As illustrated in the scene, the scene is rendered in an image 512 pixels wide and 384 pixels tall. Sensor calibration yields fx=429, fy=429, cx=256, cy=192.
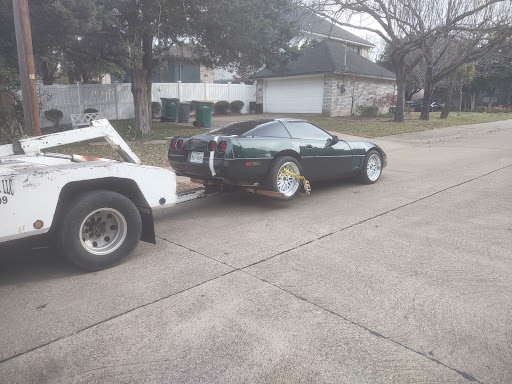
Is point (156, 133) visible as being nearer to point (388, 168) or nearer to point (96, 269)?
point (388, 168)

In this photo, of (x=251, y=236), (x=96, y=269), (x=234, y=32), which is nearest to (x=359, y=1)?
(x=234, y=32)

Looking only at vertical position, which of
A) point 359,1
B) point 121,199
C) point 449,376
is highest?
point 359,1

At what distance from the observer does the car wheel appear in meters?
8.31

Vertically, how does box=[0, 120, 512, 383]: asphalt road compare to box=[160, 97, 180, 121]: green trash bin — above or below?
below

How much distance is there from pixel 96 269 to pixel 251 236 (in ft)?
6.25

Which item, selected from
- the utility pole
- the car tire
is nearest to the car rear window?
the car tire

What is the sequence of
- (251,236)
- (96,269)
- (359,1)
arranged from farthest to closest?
1. (359,1)
2. (251,236)
3. (96,269)

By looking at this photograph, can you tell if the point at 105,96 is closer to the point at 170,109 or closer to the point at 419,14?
the point at 170,109

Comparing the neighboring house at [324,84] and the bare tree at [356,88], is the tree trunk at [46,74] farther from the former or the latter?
the bare tree at [356,88]

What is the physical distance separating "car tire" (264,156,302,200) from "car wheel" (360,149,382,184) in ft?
6.19

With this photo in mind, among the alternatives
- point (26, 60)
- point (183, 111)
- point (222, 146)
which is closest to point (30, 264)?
point (222, 146)

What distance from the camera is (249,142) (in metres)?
6.31

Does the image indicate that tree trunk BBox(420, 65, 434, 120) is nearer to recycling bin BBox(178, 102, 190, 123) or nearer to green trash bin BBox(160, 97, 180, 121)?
recycling bin BBox(178, 102, 190, 123)

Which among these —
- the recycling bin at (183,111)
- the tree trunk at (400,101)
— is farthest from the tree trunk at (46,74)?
the tree trunk at (400,101)
